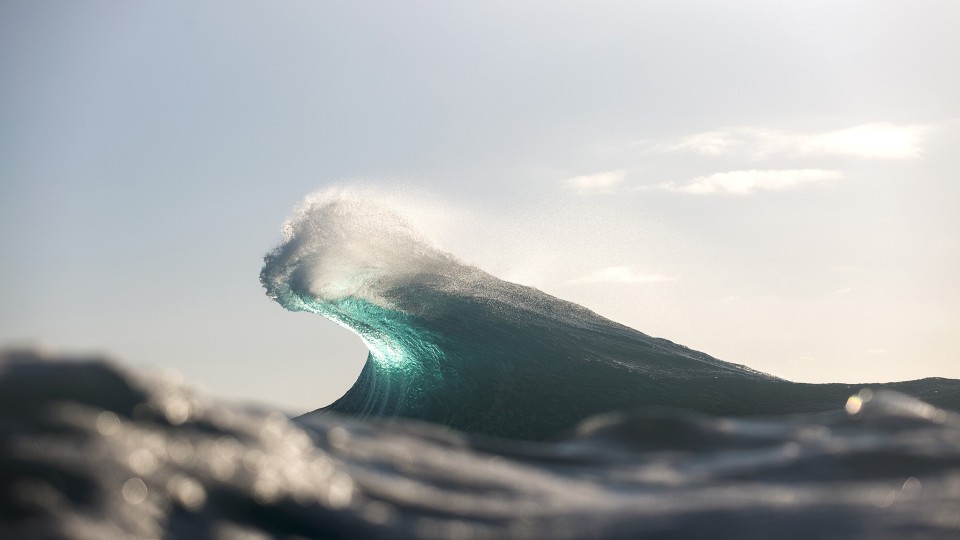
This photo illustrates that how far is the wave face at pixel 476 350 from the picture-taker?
13.5 metres

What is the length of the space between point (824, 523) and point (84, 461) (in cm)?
245

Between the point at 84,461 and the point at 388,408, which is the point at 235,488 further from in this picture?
the point at 388,408

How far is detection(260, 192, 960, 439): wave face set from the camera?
1351 centimetres

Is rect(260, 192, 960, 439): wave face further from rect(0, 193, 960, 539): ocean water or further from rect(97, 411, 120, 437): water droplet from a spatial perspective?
rect(97, 411, 120, 437): water droplet

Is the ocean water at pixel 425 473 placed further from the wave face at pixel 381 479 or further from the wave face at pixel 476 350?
the wave face at pixel 476 350

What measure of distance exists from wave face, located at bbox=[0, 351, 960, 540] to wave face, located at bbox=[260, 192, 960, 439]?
857cm

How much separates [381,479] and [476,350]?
11.6m

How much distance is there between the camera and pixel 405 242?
18312 mm

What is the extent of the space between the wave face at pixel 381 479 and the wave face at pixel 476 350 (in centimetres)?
857

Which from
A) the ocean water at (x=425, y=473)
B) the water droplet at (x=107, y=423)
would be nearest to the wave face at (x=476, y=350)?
the ocean water at (x=425, y=473)

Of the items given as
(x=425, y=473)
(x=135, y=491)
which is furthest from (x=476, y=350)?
(x=135, y=491)

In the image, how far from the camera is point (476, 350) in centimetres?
1505

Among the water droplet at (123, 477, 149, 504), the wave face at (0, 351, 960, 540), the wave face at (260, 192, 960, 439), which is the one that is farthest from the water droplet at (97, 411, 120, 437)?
the wave face at (260, 192, 960, 439)

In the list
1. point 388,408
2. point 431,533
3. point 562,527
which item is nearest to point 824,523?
point 562,527
